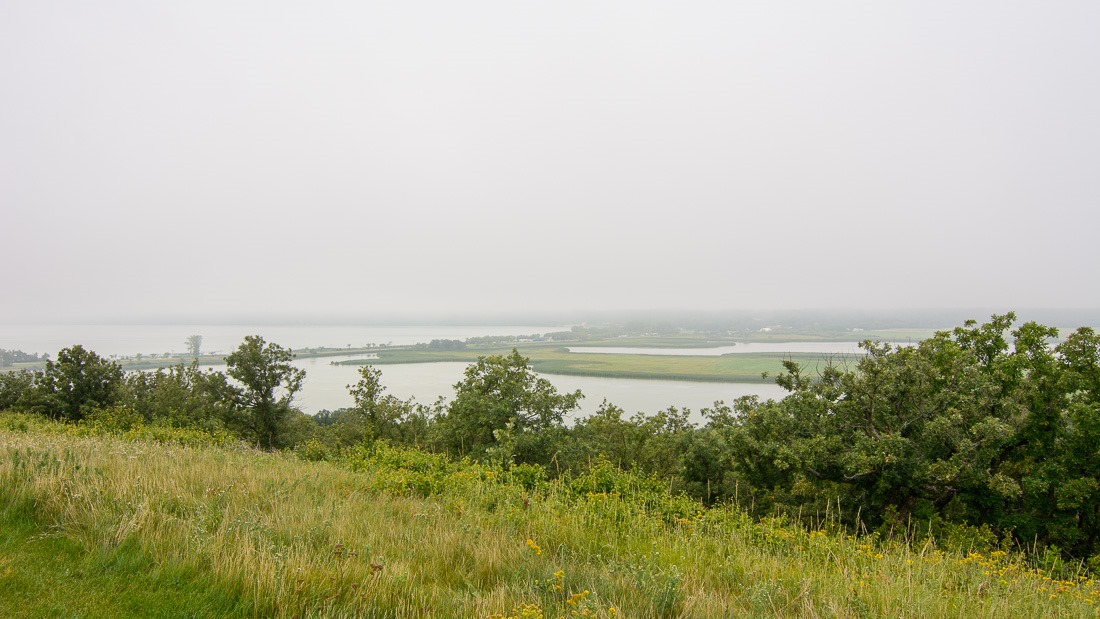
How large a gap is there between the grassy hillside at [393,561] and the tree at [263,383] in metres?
23.7

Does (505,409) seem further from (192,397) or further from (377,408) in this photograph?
(192,397)

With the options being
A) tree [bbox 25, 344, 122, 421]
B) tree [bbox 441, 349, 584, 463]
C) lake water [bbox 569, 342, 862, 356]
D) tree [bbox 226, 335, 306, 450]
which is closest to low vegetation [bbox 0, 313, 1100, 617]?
tree [bbox 441, 349, 584, 463]

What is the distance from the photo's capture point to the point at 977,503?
1241 centimetres

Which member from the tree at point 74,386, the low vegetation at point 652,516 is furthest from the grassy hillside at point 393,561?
the tree at point 74,386

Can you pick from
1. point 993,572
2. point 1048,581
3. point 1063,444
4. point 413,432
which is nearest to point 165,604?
point 993,572

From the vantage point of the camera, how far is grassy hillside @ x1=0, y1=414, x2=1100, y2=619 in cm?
312

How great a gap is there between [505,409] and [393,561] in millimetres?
14892

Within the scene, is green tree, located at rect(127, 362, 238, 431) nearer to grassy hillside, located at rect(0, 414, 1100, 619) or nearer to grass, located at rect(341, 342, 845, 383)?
grassy hillside, located at rect(0, 414, 1100, 619)

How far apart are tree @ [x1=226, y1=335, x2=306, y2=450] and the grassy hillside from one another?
77.9 ft

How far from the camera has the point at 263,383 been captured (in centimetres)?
2738

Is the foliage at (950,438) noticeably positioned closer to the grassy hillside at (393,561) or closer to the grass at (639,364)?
the grassy hillside at (393,561)

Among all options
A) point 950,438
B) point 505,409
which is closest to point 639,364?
point 505,409

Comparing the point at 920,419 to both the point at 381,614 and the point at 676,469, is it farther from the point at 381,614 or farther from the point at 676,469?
the point at 381,614

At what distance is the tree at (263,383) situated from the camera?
27.0 meters
